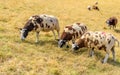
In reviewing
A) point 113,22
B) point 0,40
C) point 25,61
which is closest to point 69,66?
point 25,61

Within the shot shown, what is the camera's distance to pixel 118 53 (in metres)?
17.9

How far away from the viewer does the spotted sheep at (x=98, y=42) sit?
1595 centimetres

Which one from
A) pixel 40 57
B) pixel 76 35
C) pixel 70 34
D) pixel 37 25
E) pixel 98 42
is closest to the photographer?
pixel 40 57

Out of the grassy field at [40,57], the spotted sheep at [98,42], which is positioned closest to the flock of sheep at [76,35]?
the spotted sheep at [98,42]

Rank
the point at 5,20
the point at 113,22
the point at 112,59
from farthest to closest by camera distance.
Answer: the point at 113,22 → the point at 5,20 → the point at 112,59

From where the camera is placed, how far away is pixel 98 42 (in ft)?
52.5

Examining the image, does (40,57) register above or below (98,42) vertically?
below

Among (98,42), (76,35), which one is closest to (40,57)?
(98,42)

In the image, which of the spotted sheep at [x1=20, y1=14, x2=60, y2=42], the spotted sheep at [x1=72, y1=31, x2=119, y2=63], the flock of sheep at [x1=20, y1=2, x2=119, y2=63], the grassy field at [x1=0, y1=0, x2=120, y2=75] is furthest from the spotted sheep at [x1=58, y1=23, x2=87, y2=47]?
the spotted sheep at [x1=20, y1=14, x2=60, y2=42]

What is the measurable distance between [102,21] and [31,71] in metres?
17.1

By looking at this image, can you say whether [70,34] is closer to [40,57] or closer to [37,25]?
[37,25]

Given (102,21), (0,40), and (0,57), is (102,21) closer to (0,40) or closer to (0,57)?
(0,40)

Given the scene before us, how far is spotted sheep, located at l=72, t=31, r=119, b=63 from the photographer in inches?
628

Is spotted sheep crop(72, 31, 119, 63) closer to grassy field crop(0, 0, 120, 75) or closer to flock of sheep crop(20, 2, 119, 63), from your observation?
flock of sheep crop(20, 2, 119, 63)
